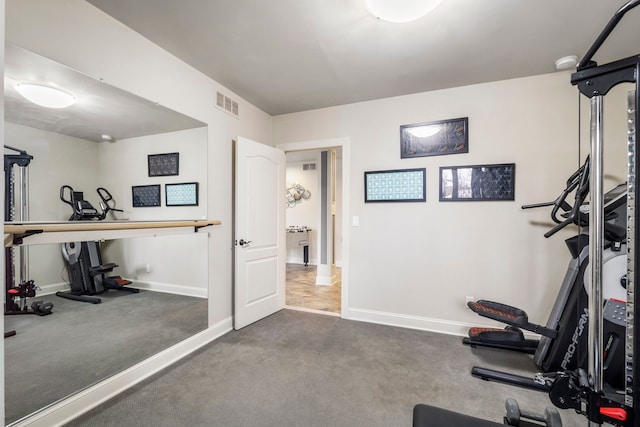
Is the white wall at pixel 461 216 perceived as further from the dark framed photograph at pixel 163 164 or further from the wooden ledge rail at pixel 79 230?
the wooden ledge rail at pixel 79 230

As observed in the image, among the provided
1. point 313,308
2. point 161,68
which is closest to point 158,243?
point 161,68

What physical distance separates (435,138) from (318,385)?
2573mm

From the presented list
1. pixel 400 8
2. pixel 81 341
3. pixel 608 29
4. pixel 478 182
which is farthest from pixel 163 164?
pixel 478 182

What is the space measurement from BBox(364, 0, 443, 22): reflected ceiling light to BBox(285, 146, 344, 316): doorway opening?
122 inches

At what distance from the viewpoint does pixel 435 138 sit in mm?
2984

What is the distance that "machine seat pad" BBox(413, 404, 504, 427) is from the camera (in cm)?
113

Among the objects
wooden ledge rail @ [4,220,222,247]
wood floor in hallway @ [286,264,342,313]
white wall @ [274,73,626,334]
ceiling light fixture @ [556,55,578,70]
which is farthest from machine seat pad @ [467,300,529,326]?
wooden ledge rail @ [4,220,222,247]

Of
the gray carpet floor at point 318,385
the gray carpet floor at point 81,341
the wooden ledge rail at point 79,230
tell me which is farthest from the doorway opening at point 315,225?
the wooden ledge rail at point 79,230

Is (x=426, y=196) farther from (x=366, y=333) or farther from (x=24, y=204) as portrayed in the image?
(x=24, y=204)

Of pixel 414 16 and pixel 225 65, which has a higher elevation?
pixel 225 65

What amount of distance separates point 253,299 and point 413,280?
180 centimetres

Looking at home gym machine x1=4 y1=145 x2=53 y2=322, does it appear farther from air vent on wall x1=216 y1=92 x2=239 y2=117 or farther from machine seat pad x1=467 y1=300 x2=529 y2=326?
machine seat pad x1=467 y1=300 x2=529 y2=326

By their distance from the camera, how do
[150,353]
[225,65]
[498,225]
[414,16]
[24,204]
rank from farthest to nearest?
1. [498,225]
2. [225,65]
3. [150,353]
4. [414,16]
5. [24,204]

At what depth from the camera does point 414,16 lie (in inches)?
64.5
